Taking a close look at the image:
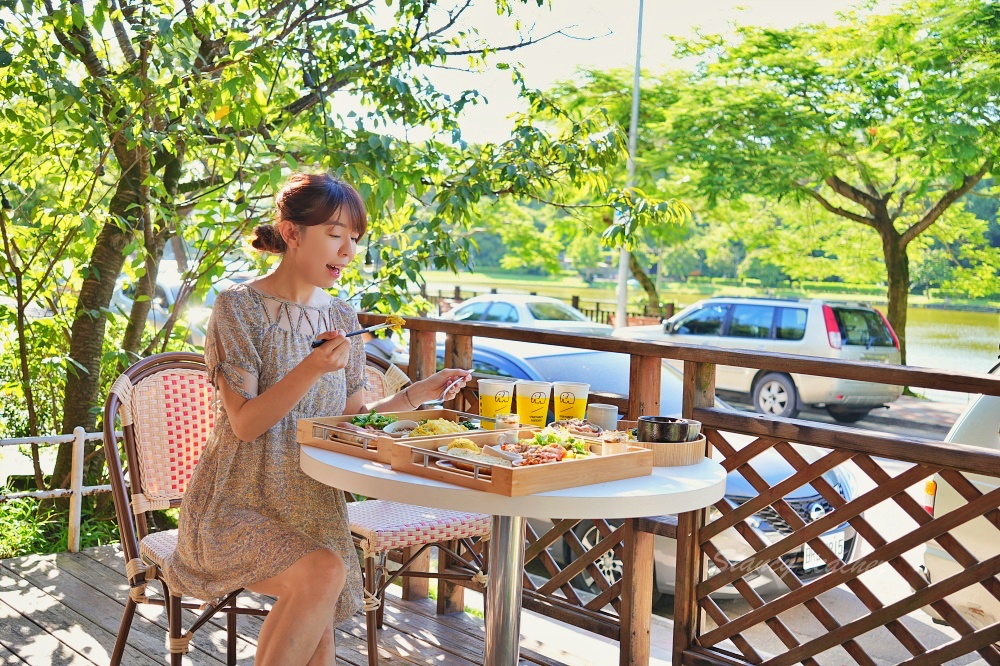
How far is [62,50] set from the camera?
3.75m

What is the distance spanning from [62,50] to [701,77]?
15226 mm

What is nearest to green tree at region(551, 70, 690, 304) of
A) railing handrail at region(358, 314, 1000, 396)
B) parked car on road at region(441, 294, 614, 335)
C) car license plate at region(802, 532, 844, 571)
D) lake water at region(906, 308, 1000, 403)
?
parked car on road at region(441, 294, 614, 335)

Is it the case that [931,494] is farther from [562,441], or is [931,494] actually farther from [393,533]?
[562,441]

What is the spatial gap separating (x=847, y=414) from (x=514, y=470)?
1232 cm

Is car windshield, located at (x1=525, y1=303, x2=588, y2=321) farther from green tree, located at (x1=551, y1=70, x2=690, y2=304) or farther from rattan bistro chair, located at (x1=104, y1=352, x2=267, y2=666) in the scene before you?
rattan bistro chair, located at (x1=104, y1=352, x2=267, y2=666)

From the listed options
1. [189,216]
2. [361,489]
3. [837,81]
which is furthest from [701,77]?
[361,489]

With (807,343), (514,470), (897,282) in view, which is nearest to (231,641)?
(514,470)

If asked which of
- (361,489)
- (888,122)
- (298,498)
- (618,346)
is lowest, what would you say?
(298,498)

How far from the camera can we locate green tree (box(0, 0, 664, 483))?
3865 millimetres

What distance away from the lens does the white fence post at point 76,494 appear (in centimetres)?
411

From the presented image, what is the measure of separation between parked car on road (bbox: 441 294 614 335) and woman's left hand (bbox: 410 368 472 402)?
10.6 m

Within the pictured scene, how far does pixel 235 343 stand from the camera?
2.20 metres

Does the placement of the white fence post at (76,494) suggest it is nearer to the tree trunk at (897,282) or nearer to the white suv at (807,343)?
the white suv at (807,343)

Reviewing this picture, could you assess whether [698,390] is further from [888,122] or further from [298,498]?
[888,122]
